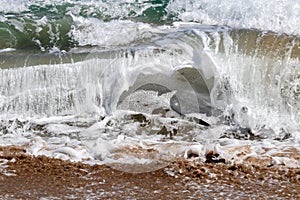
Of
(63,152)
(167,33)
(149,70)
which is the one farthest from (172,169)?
(167,33)

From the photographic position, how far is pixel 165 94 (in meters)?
7.39

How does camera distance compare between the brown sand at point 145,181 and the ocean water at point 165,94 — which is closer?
the brown sand at point 145,181

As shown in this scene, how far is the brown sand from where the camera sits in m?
4.64

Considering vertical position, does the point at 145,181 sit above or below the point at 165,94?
below

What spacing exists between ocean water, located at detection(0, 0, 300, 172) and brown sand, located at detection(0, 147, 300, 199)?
52cm

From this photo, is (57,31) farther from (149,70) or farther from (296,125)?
(296,125)

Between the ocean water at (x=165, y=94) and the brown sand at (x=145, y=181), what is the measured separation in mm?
522

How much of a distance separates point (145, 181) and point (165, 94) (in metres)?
2.55

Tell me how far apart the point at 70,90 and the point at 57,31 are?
2712mm

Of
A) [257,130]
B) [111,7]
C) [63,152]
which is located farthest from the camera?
[111,7]

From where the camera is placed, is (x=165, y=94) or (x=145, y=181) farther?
(x=165, y=94)

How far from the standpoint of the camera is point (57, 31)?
9844 mm

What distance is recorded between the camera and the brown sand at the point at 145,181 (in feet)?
15.2

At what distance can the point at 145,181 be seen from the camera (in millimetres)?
4977
